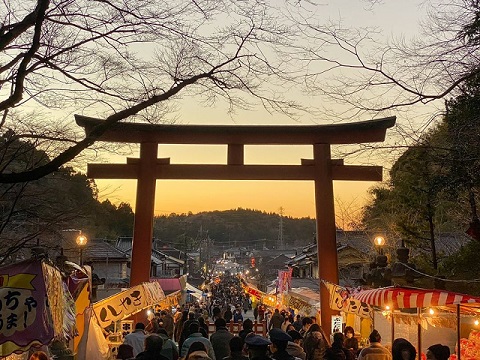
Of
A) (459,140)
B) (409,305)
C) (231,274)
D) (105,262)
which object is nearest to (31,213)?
(409,305)

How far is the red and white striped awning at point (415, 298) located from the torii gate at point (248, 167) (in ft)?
23.1

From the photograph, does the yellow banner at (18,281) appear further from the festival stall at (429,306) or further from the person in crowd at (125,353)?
the festival stall at (429,306)

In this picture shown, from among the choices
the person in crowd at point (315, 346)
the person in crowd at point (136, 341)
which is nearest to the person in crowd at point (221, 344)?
the person in crowd at point (136, 341)

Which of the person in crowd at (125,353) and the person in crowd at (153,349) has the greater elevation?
the person in crowd at (153,349)

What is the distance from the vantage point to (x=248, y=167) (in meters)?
17.6

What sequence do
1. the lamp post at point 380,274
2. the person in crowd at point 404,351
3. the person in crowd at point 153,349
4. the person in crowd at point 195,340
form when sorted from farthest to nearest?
the lamp post at point 380,274, the person in crowd at point 195,340, the person in crowd at point 404,351, the person in crowd at point 153,349

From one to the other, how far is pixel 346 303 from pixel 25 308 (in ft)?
32.8

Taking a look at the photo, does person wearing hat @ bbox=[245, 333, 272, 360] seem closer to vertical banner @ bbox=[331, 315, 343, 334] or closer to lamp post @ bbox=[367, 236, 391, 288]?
lamp post @ bbox=[367, 236, 391, 288]

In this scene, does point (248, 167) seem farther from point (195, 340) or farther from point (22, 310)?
point (22, 310)

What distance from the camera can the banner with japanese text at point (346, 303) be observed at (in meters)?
12.9

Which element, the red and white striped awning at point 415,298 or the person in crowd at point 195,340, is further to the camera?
the person in crowd at point 195,340

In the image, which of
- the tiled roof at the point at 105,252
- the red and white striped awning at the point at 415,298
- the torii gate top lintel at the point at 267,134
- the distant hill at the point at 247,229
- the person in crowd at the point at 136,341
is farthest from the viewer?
the distant hill at the point at 247,229

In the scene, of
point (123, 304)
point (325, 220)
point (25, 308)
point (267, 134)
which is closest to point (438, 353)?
point (25, 308)

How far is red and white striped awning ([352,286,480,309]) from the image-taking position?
7825 millimetres
